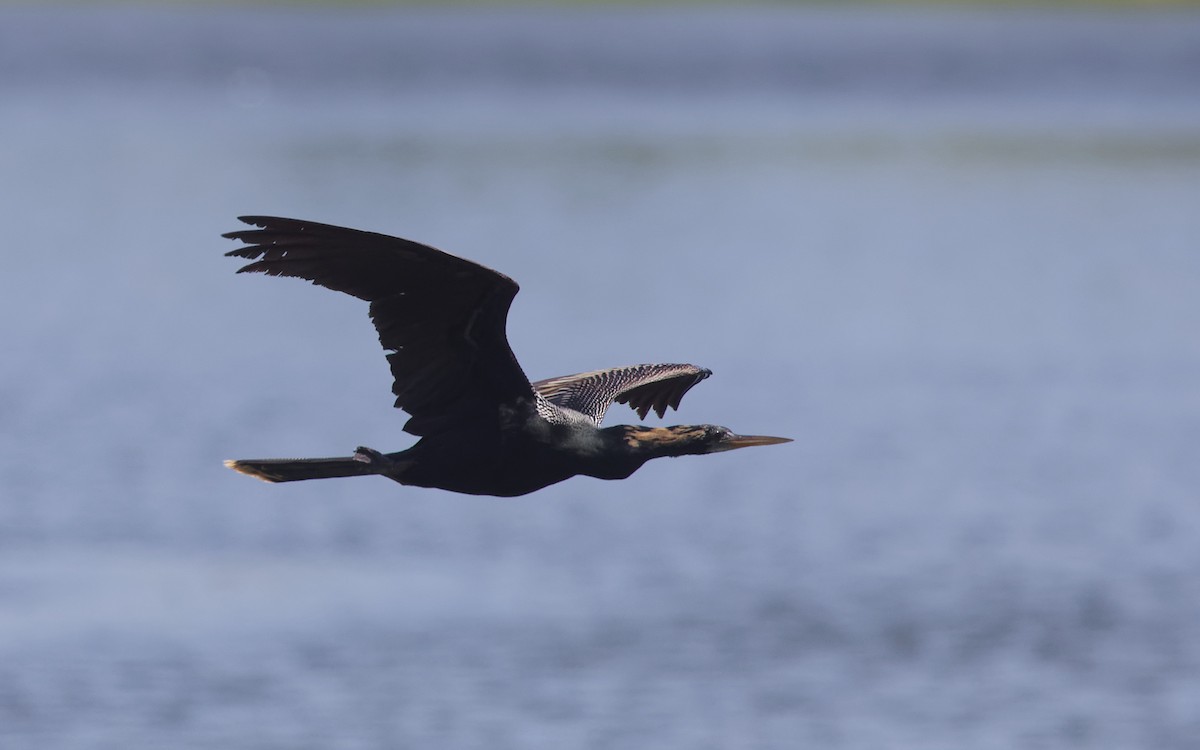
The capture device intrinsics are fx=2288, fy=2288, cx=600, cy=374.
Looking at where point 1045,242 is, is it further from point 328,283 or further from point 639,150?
point 328,283

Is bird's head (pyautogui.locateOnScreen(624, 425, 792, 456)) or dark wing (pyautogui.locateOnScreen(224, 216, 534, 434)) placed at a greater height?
dark wing (pyautogui.locateOnScreen(224, 216, 534, 434))

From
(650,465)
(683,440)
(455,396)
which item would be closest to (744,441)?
(683,440)

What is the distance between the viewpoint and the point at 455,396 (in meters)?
7.68

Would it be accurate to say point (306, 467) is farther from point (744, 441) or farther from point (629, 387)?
point (629, 387)

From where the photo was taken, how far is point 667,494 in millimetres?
19297

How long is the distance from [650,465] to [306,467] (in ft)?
42.4

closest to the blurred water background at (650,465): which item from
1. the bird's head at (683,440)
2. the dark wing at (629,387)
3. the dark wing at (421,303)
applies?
the dark wing at (629,387)

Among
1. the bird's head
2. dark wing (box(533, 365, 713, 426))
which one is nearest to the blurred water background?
dark wing (box(533, 365, 713, 426))

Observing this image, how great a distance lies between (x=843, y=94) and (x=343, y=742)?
150 feet

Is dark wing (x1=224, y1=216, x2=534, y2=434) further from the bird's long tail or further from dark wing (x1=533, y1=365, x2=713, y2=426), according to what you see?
dark wing (x1=533, y1=365, x2=713, y2=426)

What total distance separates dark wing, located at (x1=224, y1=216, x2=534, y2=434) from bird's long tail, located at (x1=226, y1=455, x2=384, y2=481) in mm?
399

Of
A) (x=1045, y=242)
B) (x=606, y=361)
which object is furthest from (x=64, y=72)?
(x=606, y=361)

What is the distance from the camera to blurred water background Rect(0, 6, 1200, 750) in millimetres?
14477

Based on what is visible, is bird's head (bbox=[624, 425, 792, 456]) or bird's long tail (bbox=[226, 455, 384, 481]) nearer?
bird's long tail (bbox=[226, 455, 384, 481])
